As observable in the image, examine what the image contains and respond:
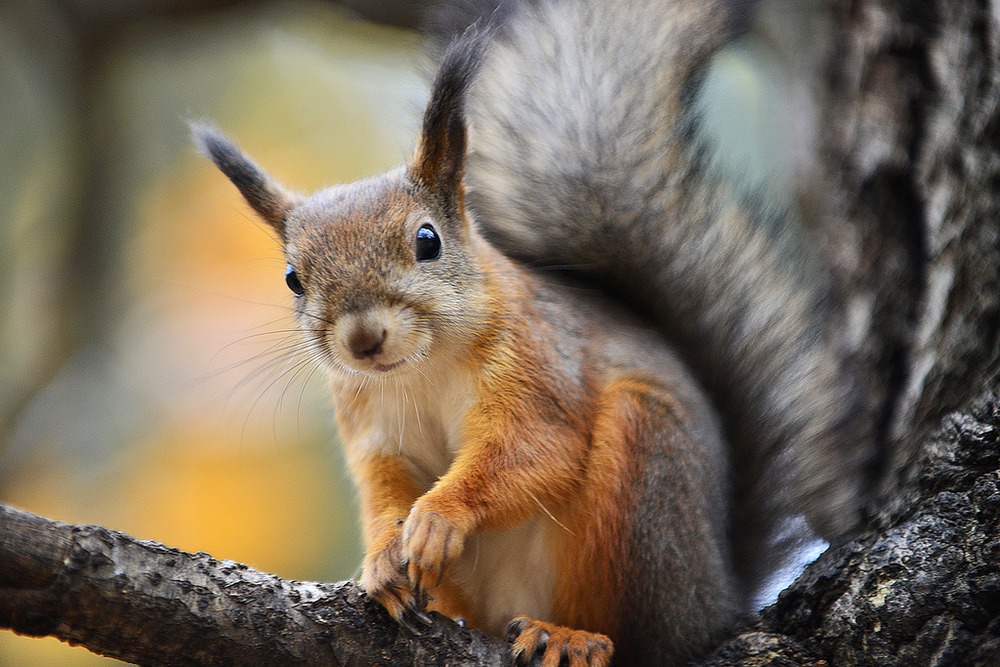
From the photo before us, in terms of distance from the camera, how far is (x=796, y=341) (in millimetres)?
1879

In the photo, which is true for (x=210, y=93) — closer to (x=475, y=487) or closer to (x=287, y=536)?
(x=287, y=536)

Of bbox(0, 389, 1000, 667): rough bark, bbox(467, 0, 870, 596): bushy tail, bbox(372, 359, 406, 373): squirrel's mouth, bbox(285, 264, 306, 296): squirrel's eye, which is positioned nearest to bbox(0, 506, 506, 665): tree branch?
bbox(0, 389, 1000, 667): rough bark

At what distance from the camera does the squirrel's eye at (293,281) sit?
172 centimetres

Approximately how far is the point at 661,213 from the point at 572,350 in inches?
15.9

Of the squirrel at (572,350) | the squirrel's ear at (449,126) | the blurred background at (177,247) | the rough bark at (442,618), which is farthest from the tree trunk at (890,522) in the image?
the squirrel's ear at (449,126)

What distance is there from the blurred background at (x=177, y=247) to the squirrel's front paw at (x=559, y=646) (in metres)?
0.75

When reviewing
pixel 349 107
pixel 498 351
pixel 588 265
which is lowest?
pixel 498 351

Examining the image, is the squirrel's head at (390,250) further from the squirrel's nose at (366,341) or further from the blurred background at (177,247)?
the blurred background at (177,247)

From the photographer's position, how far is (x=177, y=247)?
3.63 meters

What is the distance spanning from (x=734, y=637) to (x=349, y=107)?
301 cm

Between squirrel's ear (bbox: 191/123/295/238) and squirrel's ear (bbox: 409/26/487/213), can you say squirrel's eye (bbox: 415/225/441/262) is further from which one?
squirrel's ear (bbox: 191/123/295/238)

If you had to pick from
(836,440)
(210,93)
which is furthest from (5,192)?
(836,440)

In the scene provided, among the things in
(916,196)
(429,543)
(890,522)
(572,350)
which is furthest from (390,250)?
(916,196)

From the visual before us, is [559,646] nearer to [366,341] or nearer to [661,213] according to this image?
[366,341]
